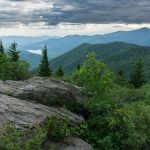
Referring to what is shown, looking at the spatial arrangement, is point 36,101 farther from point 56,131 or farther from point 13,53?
point 13,53

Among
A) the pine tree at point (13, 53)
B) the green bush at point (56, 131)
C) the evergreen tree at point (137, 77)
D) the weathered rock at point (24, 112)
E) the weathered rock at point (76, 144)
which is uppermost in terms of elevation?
the weathered rock at point (24, 112)

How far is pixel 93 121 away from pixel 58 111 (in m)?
2.96

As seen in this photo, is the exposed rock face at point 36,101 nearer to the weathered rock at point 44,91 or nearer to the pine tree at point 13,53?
the weathered rock at point 44,91

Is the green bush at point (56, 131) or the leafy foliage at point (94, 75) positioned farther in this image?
the leafy foliage at point (94, 75)

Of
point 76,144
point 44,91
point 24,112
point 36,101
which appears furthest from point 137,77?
point 24,112

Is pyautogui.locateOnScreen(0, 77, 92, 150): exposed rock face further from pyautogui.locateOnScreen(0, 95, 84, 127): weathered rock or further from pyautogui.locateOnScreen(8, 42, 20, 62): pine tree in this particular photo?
pyautogui.locateOnScreen(8, 42, 20, 62): pine tree

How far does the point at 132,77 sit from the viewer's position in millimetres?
88000

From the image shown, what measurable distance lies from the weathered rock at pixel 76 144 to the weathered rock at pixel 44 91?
16.6ft

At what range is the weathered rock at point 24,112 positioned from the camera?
2198 cm

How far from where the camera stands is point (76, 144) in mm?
23016

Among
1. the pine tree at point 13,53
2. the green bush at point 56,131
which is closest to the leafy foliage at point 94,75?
the green bush at point 56,131

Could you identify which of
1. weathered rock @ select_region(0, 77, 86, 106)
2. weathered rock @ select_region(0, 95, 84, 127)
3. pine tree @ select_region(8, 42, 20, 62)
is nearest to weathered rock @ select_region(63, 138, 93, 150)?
weathered rock @ select_region(0, 95, 84, 127)

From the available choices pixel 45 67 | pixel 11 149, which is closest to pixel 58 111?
pixel 11 149

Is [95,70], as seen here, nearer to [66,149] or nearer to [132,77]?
[66,149]
